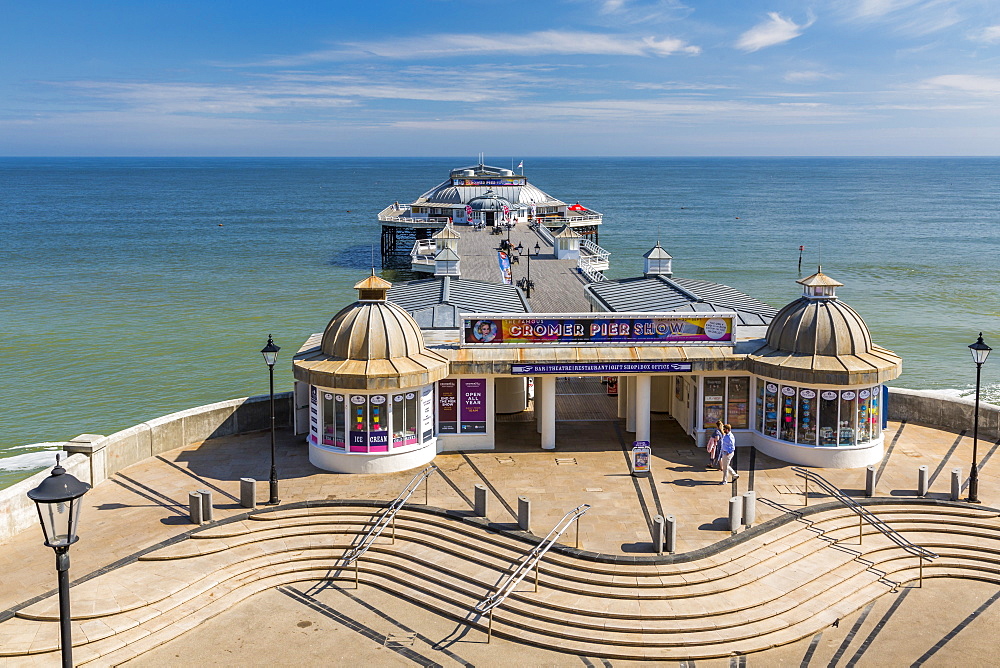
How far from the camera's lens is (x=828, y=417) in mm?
23312

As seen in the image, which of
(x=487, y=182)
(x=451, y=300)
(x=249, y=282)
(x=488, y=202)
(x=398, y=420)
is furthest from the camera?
(x=487, y=182)

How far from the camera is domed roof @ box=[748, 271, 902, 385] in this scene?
74.8ft

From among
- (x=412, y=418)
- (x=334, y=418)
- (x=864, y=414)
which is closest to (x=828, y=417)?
(x=864, y=414)

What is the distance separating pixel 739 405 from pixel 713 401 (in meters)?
0.73

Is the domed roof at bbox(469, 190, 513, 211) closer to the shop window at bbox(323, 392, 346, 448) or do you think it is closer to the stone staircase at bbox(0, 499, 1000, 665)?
the shop window at bbox(323, 392, 346, 448)

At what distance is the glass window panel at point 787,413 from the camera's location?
23.7 meters

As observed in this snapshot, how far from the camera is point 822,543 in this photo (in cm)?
1919

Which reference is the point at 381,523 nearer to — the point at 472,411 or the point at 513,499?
the point at 513,499

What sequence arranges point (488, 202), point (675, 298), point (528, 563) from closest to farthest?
point (528, 563) < point (675, 298) < point (488, 202)

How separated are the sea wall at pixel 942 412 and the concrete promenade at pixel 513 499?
50 centimetres

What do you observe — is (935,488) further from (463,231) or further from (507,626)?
(463,231)

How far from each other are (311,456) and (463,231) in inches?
1982

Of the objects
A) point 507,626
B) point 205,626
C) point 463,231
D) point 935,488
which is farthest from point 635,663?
point 463,231

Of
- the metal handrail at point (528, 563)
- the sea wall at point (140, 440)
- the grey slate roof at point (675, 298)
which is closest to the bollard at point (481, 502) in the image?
the metal handrail at point (528, 563)
